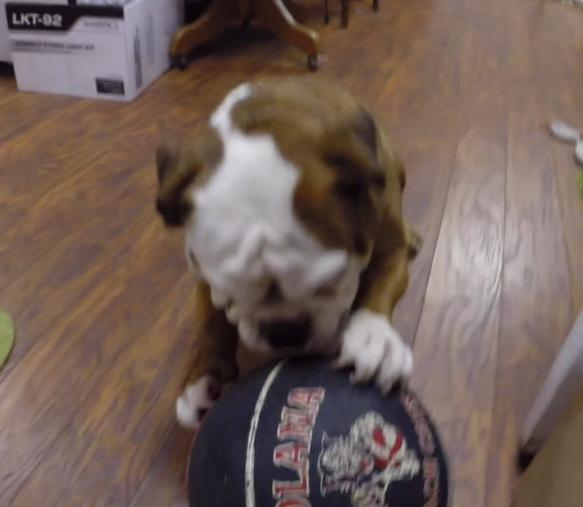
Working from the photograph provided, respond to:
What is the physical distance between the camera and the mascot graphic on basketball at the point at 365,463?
840 mm

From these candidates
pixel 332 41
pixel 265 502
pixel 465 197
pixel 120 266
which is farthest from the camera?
pixel 332 41

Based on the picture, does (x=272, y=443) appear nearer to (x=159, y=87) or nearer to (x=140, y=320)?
(x=140, y=320)

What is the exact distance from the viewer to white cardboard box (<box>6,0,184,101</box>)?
97.6 inches

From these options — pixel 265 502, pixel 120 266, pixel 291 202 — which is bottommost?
pixel 120 266

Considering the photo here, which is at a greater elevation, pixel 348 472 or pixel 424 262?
pixel 348 472

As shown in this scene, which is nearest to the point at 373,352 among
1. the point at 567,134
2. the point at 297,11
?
the point at 567,134

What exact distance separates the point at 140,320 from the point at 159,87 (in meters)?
1.45

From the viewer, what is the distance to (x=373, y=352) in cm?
101

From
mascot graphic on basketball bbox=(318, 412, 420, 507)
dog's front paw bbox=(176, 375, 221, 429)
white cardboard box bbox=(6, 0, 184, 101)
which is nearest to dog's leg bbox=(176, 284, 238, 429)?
dog's front paw bbox=(176, 375, 221, 429)

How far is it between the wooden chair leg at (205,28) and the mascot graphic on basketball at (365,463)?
231 centimetres

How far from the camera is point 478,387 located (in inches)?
53.6

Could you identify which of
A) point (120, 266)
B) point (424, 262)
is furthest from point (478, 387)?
point (120, 266)

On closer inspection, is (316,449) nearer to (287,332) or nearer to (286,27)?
(287,332)

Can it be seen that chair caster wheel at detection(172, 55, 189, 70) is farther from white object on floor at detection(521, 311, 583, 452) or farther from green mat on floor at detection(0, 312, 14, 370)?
white object on floor at detection(521, 311, 583, 452)
